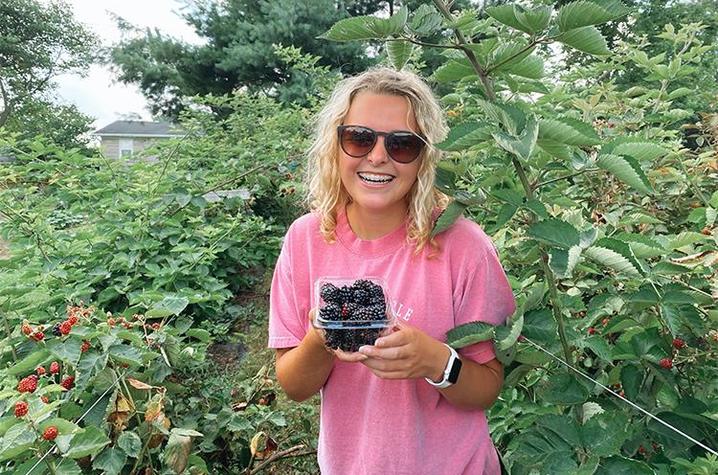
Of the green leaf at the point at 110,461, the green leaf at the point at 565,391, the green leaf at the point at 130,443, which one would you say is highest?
the green leaf at the point at 565,391

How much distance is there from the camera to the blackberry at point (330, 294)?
3.07ft

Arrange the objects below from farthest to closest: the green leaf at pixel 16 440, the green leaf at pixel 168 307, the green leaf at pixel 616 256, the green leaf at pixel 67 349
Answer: the green leaf at pixel 168 307, the green leaf at pixel 67 349, the green leaf at pixel 16 440, the green leaf at pixel 616 256

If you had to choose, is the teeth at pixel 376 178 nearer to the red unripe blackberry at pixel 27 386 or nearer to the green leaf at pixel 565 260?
the green leaf at pixel 565 260

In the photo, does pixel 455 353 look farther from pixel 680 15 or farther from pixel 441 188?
pixel 680 15

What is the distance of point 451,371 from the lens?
0.97 m

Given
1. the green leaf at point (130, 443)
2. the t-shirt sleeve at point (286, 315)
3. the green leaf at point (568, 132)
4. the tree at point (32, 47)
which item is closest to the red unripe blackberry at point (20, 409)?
the green leaf at point (130, 443)

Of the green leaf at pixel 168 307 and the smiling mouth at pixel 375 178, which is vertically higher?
the smiling mouth at pixel 375 178

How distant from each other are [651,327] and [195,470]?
1.11 m

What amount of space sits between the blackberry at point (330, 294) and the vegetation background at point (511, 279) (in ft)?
0.76

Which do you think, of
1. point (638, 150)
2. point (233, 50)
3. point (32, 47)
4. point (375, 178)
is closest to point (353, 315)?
point (375, 178)

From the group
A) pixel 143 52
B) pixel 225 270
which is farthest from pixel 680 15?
pixel 225 270

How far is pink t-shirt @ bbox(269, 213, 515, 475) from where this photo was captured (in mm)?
1044

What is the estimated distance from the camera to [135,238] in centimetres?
299

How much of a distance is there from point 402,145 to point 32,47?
2573 cm
